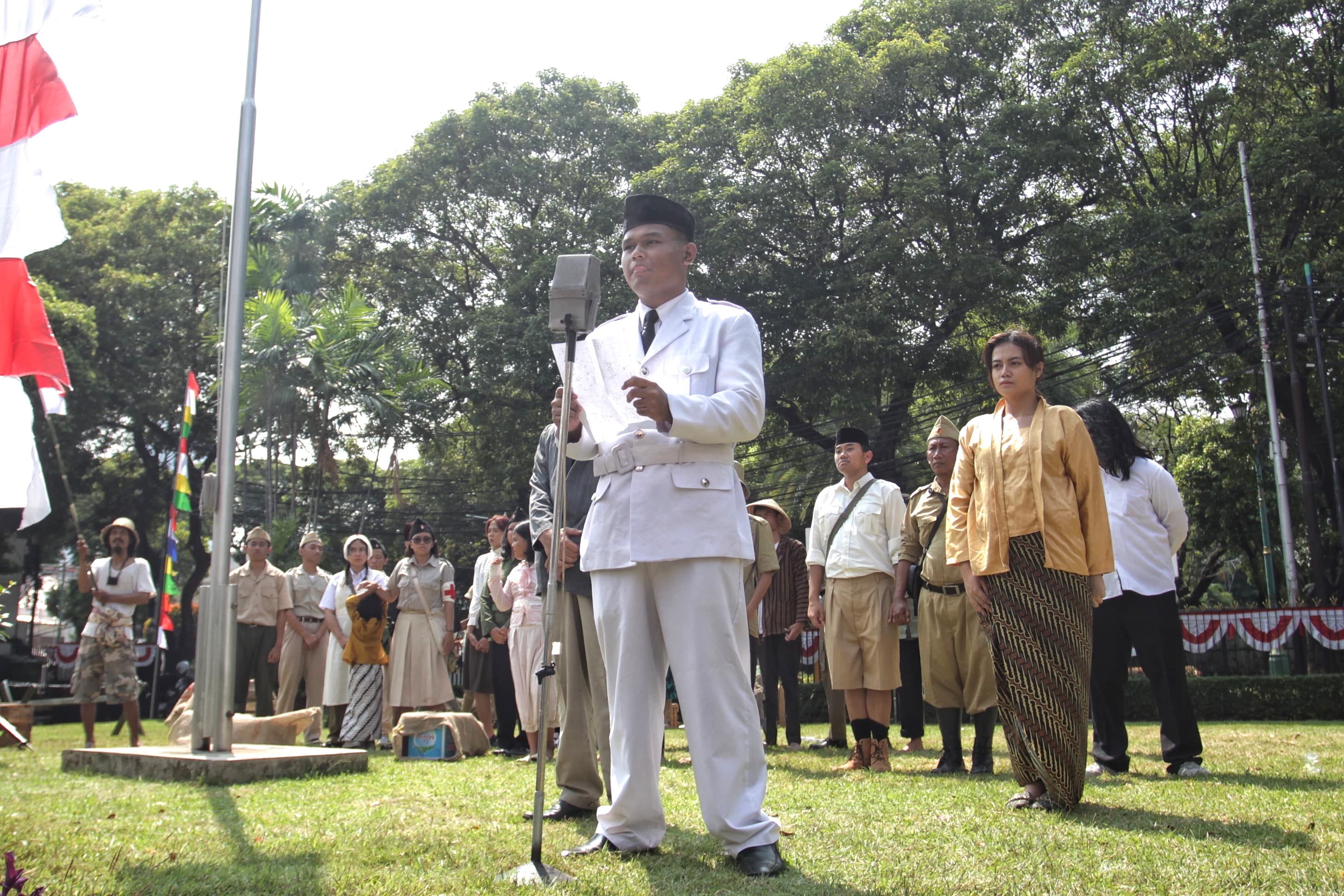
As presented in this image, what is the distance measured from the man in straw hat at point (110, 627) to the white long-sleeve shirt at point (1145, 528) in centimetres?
797

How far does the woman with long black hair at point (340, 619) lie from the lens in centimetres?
1129

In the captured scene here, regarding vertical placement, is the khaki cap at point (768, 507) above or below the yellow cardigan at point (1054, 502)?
above

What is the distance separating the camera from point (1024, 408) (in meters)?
5.20

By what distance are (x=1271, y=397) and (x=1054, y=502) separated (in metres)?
19.5

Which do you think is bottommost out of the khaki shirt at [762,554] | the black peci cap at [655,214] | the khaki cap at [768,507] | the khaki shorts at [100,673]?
the khaki shorts at [100,673]

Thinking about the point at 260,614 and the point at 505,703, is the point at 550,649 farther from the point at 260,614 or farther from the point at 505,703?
the point at 260,614

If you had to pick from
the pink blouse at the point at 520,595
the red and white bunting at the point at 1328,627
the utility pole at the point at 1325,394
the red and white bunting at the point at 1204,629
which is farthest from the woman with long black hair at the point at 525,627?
the utility pole at the point at 1325,394

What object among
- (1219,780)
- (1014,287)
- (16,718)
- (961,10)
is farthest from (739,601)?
(961,10)

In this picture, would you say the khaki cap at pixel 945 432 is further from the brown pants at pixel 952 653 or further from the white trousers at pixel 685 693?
the white trousers at pixel 685 693

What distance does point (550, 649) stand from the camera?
12.5ft

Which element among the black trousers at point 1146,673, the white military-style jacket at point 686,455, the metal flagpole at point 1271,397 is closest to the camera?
the white military-style jacket at point 686,455

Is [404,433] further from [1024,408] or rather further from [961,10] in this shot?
[1024,408]

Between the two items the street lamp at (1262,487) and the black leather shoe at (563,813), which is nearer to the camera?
the black leather shoe at (563,813)

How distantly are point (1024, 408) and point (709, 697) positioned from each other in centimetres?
232
